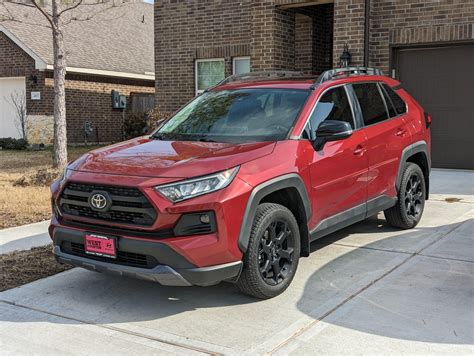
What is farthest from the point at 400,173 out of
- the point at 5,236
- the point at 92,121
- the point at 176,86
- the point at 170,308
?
the point at 92,121

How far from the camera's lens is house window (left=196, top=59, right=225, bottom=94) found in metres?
14.0

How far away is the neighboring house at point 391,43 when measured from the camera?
415 inches

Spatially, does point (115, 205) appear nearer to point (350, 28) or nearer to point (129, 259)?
point (129, 259)

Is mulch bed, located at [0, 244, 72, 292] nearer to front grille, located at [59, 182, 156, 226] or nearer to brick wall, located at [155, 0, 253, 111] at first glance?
front grille, located at [59, 182, 156, 226]

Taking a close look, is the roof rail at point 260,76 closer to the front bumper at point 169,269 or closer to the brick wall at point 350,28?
the front bumper at point 169,269

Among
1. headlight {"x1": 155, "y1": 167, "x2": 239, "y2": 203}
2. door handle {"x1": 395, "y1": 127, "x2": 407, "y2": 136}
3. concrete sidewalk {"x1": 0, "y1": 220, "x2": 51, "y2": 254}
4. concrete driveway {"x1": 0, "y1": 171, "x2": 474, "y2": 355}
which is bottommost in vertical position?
concrete driveway {"x1": 0, "y1": 171, "x2": 474, "y2": 355}

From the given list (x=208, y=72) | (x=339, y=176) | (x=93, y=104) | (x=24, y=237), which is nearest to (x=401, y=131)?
(x=339, y=176)

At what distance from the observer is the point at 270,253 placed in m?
4.48

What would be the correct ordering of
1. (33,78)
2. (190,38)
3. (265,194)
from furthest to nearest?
(33,78) → (190,38) → (265,194)

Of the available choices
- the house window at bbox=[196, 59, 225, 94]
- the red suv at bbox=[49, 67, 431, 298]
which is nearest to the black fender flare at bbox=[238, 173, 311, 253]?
the red suv at bbox=[49, 67, 431, 298]

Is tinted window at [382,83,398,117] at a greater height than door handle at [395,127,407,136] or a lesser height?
greater

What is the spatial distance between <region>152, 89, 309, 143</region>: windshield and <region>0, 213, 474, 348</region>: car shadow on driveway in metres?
1.36

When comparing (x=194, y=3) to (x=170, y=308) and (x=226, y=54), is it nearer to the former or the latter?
(x=226, y=54)

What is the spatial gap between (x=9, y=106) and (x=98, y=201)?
18060 millimetres
